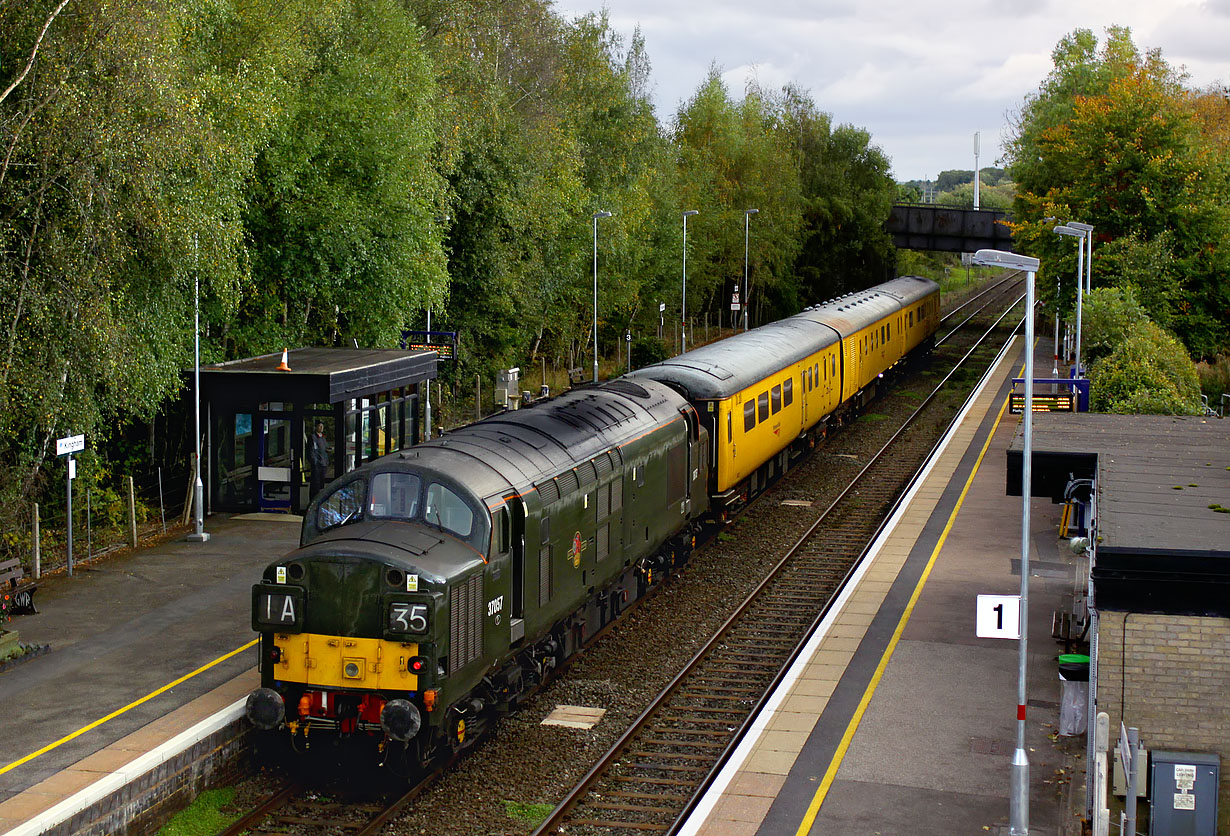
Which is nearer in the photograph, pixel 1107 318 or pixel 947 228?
pixel 1107 318

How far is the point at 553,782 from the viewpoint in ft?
43.4

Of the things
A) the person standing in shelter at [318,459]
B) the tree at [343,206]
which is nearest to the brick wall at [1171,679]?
the person standing in shelter at [318,459]

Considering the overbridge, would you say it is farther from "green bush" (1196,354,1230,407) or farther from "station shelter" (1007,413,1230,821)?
"station shelter" (1007,413,1230,821)

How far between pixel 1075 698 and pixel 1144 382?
15758 mm

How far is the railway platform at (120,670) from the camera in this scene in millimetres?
11680

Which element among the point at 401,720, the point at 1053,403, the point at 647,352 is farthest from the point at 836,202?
the point at 401,720

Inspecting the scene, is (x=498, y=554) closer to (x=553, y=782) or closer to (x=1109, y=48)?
(x=553, y=782)

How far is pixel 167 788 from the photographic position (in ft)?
39.4

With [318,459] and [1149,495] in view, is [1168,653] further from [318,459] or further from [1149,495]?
[318,459]

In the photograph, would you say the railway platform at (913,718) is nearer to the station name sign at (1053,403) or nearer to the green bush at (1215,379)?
the station name sign at (1053,403)

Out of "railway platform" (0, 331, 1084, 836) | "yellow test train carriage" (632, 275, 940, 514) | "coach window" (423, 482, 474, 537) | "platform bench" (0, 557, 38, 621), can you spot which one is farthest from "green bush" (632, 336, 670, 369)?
"coach window" (423, 482, 474, 537)

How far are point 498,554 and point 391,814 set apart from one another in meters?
2.88

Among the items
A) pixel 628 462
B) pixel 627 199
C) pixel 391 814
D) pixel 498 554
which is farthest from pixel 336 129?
pixel 627 199

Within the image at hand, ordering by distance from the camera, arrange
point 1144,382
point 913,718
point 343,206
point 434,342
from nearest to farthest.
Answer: point 913,718 < point 1144,382 < point 343,206 < point 434,342
